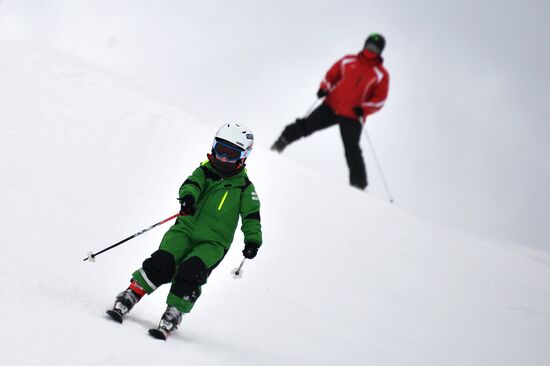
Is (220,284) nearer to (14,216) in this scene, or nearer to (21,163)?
(14,216)

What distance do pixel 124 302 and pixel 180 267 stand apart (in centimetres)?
49

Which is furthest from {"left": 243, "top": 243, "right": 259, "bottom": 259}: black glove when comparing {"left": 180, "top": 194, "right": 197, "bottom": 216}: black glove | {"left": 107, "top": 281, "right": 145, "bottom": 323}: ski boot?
{"left": 107, "top": 281, "right": 145, "bottom": 323}: ski boot

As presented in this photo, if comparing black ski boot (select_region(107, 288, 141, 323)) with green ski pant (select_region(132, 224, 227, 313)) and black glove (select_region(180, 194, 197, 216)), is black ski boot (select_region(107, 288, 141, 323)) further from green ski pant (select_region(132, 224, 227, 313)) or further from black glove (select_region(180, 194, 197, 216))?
black glove (select_region(180, 194, 197, 216))

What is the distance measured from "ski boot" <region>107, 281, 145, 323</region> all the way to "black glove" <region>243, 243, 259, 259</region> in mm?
779

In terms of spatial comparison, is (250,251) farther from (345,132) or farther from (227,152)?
(345,132)

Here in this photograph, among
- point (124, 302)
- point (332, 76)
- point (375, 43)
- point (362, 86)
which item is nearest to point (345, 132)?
point (362, 86)

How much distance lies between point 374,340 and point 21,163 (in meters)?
4.18

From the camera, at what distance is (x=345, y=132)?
37.7 feet

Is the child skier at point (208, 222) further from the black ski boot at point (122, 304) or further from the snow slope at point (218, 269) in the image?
the snow slope at point (218, 269)

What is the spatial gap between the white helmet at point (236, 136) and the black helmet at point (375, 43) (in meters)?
6.44

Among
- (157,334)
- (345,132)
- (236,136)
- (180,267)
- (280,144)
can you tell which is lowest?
(157,334)

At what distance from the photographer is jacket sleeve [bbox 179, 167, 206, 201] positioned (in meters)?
5.28

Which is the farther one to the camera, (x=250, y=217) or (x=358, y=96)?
(x=358, y=96)

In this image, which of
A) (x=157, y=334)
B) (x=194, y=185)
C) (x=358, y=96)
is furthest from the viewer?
(x=358, y=96)
